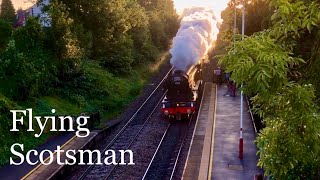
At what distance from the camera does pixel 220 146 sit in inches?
821

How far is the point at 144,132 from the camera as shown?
2384cm

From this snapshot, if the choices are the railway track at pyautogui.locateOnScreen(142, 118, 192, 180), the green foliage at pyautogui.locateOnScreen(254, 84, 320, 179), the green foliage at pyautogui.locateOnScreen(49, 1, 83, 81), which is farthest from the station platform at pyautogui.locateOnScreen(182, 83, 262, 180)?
the green foliage at pyautogui.locateOnScreen(254, 84, 320, 179)

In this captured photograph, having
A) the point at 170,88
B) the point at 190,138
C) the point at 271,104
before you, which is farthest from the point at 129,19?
the point at 271,104

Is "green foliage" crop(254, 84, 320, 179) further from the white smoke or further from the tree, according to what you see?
the tree

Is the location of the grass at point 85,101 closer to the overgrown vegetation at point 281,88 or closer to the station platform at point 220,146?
the station platform at point 220,146

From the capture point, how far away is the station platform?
17.4 m

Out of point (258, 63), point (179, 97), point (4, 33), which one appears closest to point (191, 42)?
point (179, 97)

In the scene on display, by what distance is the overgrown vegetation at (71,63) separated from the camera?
2194cm

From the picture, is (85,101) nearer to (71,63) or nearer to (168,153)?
(71,63)

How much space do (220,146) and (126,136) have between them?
5.12 m

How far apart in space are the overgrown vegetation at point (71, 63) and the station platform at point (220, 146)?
630 centimetres

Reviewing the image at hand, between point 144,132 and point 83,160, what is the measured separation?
495 cm

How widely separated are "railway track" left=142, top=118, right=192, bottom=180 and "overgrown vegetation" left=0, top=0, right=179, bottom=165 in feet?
17.0

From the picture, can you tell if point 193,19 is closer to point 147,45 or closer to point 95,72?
point 95,72
